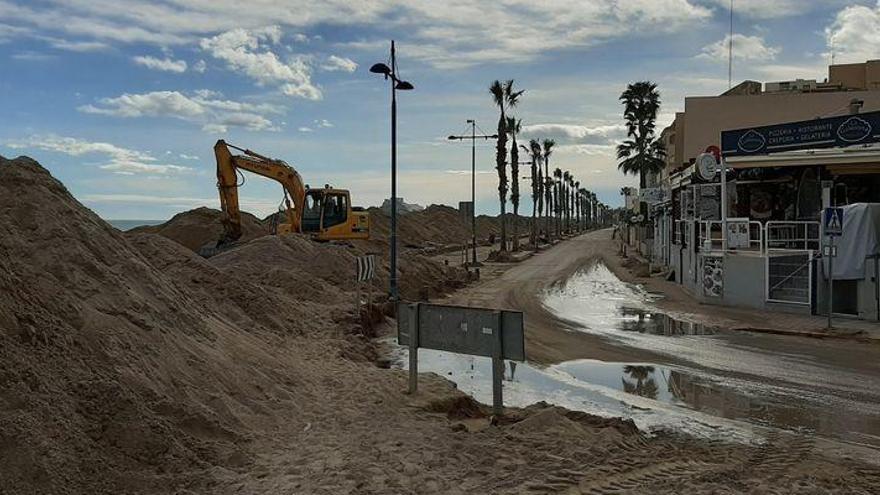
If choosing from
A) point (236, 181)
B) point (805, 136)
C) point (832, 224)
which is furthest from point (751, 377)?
point (236, 181)

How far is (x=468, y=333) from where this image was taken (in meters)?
8.92

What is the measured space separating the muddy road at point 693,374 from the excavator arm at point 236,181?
45.0ft

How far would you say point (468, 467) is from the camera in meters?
6.49

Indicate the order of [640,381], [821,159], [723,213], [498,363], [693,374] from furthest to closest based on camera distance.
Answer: [821,159] < [723,213] < [693,374] < [640,381] < [498,363]

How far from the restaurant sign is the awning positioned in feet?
0.75

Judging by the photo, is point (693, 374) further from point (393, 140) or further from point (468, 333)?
point (393, 140)

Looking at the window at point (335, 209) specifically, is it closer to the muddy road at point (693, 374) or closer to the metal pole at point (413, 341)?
the muddy road at point (693, 374)

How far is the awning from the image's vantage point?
2317cm

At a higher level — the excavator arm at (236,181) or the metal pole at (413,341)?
the excavator arm at (236,181)

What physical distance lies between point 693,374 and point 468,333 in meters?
5.42

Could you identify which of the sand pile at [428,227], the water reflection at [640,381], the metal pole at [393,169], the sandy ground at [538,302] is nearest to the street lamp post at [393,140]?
the metal pole at [393,169]


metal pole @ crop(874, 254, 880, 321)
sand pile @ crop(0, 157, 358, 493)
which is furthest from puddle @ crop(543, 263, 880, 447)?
sand pile @ crop(0, 157, 358, 493)

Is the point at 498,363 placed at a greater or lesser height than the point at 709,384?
greater

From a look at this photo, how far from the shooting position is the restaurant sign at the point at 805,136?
23203 millimetres
